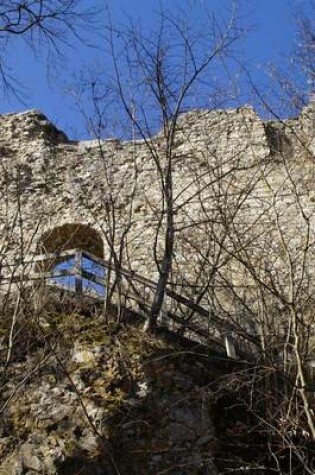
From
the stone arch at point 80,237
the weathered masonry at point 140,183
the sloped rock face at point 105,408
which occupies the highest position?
the weathered masonry at point 140,183

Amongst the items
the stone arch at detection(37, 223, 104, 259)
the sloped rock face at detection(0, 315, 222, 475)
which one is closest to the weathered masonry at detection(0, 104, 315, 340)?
the stone arch at detection(37, 223, 104, 259)

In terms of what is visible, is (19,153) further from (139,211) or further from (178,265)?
(178,265)

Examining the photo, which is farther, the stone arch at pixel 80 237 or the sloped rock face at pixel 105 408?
the stone arch at pixel 80 237

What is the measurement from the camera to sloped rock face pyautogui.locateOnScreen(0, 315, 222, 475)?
564cm

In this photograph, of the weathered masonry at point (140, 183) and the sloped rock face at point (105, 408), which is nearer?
the sloped rock face at point (105, 408)

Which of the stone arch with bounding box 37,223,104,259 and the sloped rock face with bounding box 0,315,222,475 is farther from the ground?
the stone arch with bounding box 37,223,104,259

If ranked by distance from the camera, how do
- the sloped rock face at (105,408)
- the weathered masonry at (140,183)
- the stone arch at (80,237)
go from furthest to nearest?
the stone arch at (80,237), the weathered masonry at (140,183), the sloped rock face at (105,408)

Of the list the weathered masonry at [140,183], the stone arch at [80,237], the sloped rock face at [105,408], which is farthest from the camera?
the stone arch at [80,237]

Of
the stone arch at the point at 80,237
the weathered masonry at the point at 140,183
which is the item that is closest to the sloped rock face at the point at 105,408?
the weathered masonry at the point at 140,183

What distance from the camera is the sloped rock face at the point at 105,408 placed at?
5.64m

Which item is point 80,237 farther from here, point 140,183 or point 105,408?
point 105,408

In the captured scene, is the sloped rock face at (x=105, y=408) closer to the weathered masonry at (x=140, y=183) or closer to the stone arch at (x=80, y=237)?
the weathered masonry at (x=140, y=183)

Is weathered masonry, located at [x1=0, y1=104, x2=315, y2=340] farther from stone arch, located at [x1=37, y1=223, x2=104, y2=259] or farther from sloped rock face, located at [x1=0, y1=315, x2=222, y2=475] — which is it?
sloped rock face, located at [x1=0, y1=315, x2=222, y2=475]

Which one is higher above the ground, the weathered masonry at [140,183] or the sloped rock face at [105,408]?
the weathered masonry at [140,183]
